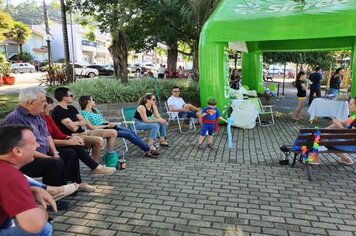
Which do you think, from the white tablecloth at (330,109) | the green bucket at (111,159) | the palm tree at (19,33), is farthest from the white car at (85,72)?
the green bucket at (111,159)

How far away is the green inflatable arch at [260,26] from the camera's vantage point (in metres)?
7.25

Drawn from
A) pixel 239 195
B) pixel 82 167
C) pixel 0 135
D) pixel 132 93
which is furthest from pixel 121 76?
pixel 0 135

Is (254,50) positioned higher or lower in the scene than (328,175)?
higher

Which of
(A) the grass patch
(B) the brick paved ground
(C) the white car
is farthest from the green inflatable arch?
(C) the white car

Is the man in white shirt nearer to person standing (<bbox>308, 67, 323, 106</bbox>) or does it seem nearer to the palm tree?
person standing (<bbox>308, 67, 323, 106</bbox>)

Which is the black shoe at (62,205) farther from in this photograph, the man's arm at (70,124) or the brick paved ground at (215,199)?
the man's arm at (70,124)

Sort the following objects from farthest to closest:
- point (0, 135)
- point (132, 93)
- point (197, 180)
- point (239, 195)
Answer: point (132, 93) < point (197, 180) < point (239, 195) < point (0, 135)

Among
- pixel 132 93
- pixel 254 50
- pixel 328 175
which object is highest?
pixel 254 50

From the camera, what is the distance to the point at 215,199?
388 cm

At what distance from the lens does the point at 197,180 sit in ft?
14.9

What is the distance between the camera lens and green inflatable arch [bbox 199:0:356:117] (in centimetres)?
725

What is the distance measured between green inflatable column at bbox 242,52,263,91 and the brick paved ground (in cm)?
790

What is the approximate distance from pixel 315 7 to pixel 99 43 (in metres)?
65.8

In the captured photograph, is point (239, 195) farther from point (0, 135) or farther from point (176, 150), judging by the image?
point (0, 135)
